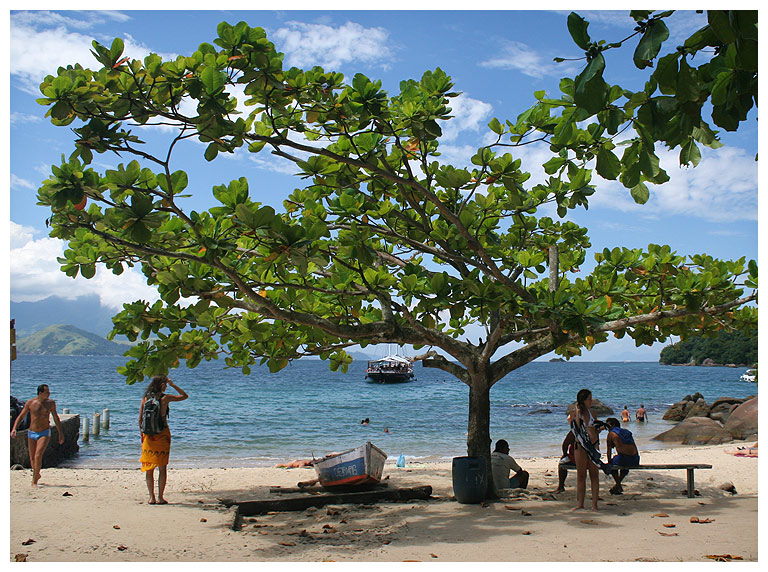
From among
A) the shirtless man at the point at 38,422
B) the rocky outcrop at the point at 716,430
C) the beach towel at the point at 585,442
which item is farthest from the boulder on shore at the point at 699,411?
the shirtless man at the point at 38,422

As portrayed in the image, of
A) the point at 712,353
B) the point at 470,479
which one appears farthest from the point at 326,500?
the point at 712,353

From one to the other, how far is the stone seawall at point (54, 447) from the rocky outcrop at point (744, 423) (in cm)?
1923

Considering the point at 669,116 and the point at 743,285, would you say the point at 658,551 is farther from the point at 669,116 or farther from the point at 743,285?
the point at 669,116

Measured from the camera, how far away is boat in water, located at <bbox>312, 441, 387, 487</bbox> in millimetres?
8148

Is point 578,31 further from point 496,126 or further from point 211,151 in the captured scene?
point 496,126

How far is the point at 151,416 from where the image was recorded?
7621 mm

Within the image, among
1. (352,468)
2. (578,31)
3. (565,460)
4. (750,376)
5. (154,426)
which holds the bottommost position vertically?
(750,376)

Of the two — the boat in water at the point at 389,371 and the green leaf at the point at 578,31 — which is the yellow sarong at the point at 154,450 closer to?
the green leaf at the point at 578,31

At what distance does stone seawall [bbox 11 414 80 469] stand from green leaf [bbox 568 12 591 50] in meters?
12.5

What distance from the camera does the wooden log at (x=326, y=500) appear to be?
24.0 ft

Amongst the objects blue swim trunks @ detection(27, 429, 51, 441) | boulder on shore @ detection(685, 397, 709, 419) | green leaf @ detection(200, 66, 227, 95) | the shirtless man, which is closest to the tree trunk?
green leaf @ detection(200, 66, 227, 95)

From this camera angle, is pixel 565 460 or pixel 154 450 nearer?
pixel 154 450

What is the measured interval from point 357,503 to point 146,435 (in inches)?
111

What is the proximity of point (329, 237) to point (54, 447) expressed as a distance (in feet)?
36.3
